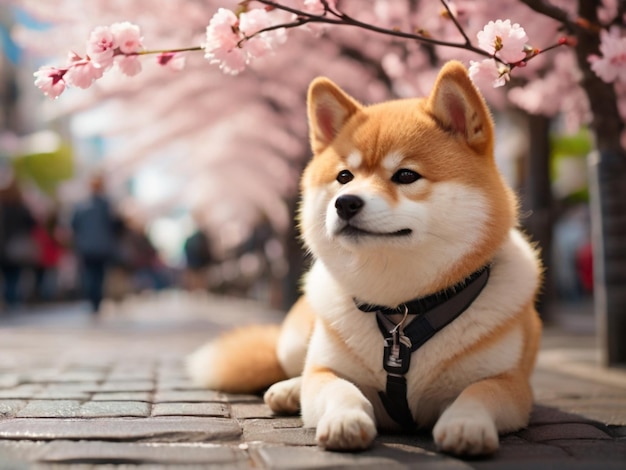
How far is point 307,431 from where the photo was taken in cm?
260

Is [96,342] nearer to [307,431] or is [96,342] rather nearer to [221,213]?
[307,431]

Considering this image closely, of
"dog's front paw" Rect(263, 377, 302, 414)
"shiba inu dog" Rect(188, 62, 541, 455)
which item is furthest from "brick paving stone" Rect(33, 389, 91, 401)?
"shiba inu dog" Rect(188, 62, 541, 455)

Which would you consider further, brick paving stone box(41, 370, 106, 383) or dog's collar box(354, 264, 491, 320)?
brick paving stone box(41, 370, 106, 383)

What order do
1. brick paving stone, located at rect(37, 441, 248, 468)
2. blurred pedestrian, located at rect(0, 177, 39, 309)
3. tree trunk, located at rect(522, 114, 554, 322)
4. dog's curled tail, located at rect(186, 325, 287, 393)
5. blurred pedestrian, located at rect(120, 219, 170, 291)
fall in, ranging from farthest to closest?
blurred pedestrian, located at rect(120, 219, 170, 291), blurred pedestrian, located at rect(0, 177, 39, 309), tree trunk, located at rect(522, 114, 554, 322), dog's curled tail, located at rect(186, 325, 287, 393), brick paving stone, located at rect(37, 441, 248, 468)

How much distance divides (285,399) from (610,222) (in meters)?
2.72

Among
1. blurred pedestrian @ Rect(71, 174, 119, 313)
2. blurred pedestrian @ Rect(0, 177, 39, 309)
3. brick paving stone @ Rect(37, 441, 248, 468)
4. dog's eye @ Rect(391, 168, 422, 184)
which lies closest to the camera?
brick paving stone @ Rect(37, 441, 248, 468)

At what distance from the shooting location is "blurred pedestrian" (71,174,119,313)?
10.6 meters

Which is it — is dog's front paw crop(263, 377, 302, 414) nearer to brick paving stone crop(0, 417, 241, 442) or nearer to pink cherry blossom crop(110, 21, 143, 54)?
brick paving stone crop(0, 417, 241, 442)

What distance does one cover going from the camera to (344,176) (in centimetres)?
270

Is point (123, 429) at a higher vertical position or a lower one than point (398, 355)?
lower

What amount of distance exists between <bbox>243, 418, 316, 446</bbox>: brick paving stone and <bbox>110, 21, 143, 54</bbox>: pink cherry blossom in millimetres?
1545

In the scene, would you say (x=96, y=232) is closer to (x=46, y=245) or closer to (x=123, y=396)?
(x=46, y=245)

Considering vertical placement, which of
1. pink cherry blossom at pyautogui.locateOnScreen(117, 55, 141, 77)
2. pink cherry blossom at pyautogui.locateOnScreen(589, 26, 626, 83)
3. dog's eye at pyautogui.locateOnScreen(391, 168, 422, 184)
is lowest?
dog's eye at pyautogui.locateOnScreen(391, 168, 422, 184)

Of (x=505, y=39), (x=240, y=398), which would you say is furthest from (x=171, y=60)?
(x=240, y=398)
